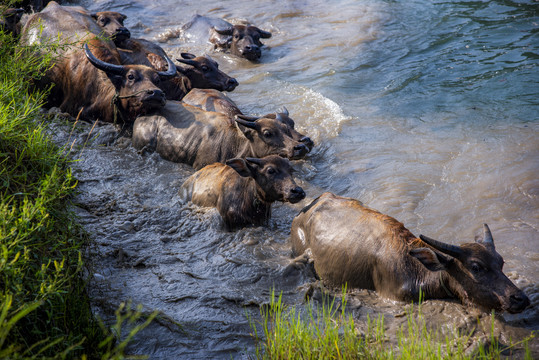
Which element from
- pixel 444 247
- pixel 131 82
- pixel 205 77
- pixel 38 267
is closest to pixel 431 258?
pixel 444 247

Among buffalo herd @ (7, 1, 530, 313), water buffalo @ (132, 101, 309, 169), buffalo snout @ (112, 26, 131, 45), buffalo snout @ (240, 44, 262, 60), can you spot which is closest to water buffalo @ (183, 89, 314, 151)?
buffalo herd @ (7, 1, 530, 313)

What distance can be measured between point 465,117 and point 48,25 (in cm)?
860

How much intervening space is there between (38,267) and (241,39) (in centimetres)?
1159

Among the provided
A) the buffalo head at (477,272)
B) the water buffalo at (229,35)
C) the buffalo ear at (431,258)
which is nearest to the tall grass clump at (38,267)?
the buffalo ear at (431,258)

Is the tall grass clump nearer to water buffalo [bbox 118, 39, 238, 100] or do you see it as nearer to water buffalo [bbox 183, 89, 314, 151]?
water buffalo [bbox 183, 89, 314, 151]

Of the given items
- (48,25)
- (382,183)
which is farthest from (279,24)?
(382,183)

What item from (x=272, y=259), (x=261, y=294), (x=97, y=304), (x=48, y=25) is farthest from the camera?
(x=48, y=25)

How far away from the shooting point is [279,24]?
17.4 metres

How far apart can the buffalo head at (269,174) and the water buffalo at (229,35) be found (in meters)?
8.08

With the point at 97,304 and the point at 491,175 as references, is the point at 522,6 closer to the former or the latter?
the point at 491,175

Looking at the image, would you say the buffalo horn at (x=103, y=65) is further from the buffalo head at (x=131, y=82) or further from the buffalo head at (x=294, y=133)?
the buffalo head at (x=294, y=133)

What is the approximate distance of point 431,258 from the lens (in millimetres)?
5266

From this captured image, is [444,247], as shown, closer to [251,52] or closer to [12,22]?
[251,52]

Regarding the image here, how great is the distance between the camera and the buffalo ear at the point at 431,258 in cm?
523
